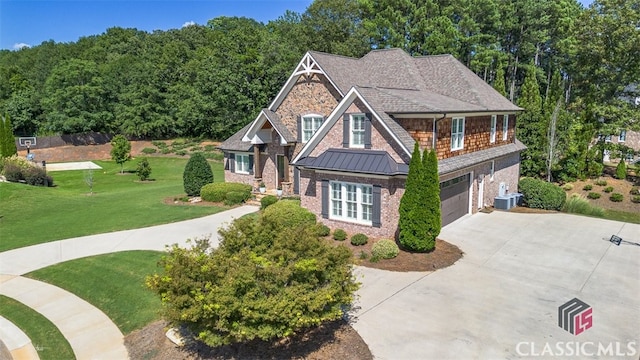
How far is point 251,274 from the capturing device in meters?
8.17

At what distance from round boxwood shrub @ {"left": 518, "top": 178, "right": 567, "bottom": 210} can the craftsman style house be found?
54.4 inches

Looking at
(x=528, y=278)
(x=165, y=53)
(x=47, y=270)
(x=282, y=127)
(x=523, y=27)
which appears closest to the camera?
(x=528, y=278)

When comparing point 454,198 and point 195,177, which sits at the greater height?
point 195,177

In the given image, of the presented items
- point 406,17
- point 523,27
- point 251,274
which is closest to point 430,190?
point 251,274

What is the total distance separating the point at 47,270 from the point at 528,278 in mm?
16254

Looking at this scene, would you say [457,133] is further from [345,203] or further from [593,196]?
[593,196]

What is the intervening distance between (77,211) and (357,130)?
54.5 feet

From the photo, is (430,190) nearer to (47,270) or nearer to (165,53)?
(47,270)

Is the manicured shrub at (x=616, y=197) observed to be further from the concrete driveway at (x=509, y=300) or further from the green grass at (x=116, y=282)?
the green grass at (x=116, y=282)

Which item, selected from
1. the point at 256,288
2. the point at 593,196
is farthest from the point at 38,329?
the point at 593,196

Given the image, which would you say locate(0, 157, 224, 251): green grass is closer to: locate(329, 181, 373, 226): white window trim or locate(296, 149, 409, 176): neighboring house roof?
locate(329, 181, 373, 226): white window trim

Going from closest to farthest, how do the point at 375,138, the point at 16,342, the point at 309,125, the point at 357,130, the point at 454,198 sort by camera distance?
the point at 16,342 → the point at 375,138 → the point at 357,130 → the point at 454,198 → the point at 309,125

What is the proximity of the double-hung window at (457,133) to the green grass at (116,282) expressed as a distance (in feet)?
44.8

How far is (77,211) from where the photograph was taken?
24.0 metres
